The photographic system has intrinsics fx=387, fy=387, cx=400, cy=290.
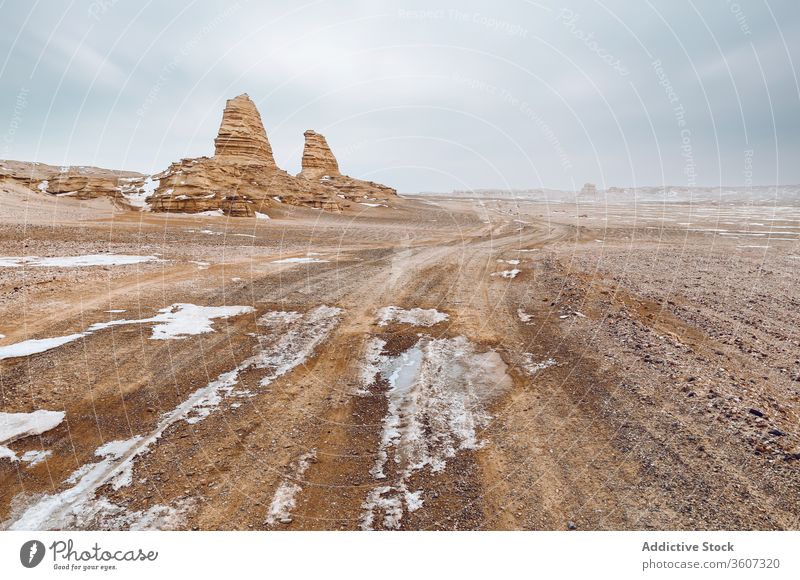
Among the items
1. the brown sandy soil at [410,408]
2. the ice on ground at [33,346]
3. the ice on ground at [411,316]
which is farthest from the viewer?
the ice on ground at [411,316]

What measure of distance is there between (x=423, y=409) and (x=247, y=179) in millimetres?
49692

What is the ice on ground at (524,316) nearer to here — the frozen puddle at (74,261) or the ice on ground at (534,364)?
the ice on ground at (534,364)

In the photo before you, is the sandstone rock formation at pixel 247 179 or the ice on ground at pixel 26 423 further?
the sandstone rock formation at pixel 247 179

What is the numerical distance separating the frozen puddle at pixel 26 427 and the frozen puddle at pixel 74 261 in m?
11.7

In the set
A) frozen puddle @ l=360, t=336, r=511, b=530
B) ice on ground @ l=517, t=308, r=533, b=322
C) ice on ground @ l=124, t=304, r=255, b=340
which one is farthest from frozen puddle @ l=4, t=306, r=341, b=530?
ice on ground @ l=517, t=308, r=533, b=322

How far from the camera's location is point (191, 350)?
25.4 feet

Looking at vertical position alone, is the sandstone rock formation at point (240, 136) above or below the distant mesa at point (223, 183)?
above

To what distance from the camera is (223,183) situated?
43.7 m

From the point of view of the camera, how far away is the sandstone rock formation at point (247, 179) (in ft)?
135

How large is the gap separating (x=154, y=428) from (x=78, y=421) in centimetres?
111

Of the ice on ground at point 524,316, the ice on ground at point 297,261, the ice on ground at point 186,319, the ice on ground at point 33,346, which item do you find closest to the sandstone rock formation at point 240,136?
the ice on ground at point 297,261

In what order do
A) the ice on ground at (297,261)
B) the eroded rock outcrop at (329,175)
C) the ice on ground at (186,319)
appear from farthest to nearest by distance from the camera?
the eroded rock outcrop at (329,175) < the ice on ground at (297,261) < the ice on ground at (186,319)

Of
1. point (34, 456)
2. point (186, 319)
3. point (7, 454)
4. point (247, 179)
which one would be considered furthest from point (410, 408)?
point (247, 179)

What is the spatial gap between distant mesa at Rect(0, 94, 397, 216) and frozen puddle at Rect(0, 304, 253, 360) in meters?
34.8
